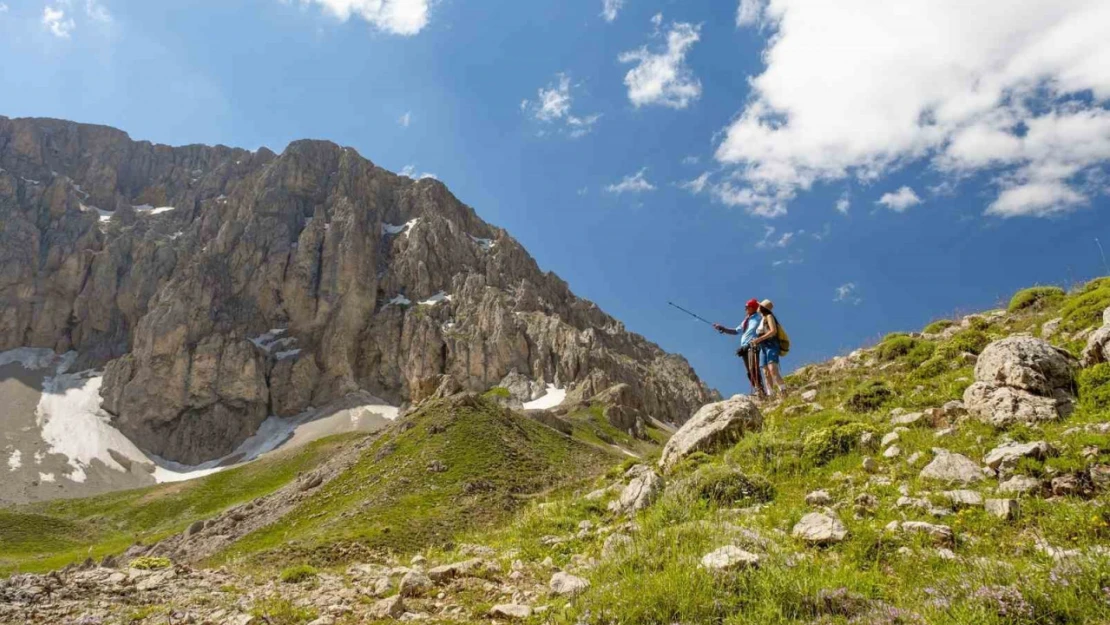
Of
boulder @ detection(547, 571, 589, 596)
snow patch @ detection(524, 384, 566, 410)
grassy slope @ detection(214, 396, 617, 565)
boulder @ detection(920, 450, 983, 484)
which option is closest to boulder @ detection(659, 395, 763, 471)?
boulder @ detection(920, 450, 983, 484)

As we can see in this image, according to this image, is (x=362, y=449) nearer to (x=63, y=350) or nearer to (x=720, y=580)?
(x=720, y=580)

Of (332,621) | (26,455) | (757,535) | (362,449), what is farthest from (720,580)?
(26,455)

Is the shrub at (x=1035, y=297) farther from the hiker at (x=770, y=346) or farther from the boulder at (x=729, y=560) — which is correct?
the boulder at (x=729, y=560)

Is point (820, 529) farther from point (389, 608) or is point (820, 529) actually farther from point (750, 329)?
point (750, 329)

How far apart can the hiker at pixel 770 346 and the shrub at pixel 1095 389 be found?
25.8ft

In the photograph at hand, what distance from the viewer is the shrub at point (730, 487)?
10.6 meters

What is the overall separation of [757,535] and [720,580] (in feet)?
5.09

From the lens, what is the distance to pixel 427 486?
4112 cm

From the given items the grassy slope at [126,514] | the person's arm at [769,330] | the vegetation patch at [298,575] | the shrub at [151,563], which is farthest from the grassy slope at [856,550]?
the grassy slope at [126,514]

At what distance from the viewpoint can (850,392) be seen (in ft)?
50.1

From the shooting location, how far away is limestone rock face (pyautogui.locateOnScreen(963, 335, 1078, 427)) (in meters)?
10.0

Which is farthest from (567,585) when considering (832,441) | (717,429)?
(717,429)

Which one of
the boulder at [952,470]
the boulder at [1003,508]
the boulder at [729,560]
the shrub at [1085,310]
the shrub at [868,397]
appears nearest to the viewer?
the boulder at [729,560]

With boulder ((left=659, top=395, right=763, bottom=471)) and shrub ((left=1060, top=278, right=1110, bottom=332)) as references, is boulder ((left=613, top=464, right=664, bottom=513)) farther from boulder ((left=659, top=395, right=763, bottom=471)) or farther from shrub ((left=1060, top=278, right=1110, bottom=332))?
shrub ((left=1060, top=278, right=1110, bottom=332))
